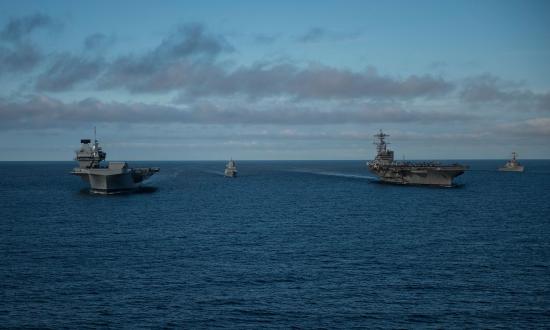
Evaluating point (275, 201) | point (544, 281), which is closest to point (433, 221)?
point (544, 281)

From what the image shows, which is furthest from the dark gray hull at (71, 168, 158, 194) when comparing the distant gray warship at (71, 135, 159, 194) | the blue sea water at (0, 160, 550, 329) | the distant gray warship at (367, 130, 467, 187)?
the distant gray warship at (367, 130, 467, 187)

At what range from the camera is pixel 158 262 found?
49344mm

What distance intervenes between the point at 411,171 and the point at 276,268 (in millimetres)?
97769

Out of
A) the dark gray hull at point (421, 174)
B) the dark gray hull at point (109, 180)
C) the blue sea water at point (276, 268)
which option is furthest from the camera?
the dark gray hull at point (421, 174)

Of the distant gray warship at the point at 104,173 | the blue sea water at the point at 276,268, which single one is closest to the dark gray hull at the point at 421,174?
the blue sea water at the point at 276,268

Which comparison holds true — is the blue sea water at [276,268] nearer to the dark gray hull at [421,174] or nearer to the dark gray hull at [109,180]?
the dark gray hull at [109,180]

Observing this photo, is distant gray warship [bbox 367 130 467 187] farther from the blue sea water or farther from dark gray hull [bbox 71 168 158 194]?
dark gray hull [bbox 71 168 158 194]

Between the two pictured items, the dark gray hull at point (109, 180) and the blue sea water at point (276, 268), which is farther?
the dark gray hull at point (109, 180)

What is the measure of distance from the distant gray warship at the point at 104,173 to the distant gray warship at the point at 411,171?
6587cm

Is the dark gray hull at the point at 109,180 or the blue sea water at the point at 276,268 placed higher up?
the dark gray hull at the point at 109,180

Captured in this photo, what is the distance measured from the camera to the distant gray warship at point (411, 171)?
426 feet

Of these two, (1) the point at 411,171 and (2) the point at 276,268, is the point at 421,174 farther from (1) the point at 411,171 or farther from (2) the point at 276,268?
(2) the point at 276,268

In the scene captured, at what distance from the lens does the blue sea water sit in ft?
116

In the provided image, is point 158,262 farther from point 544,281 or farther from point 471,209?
point 471,209
